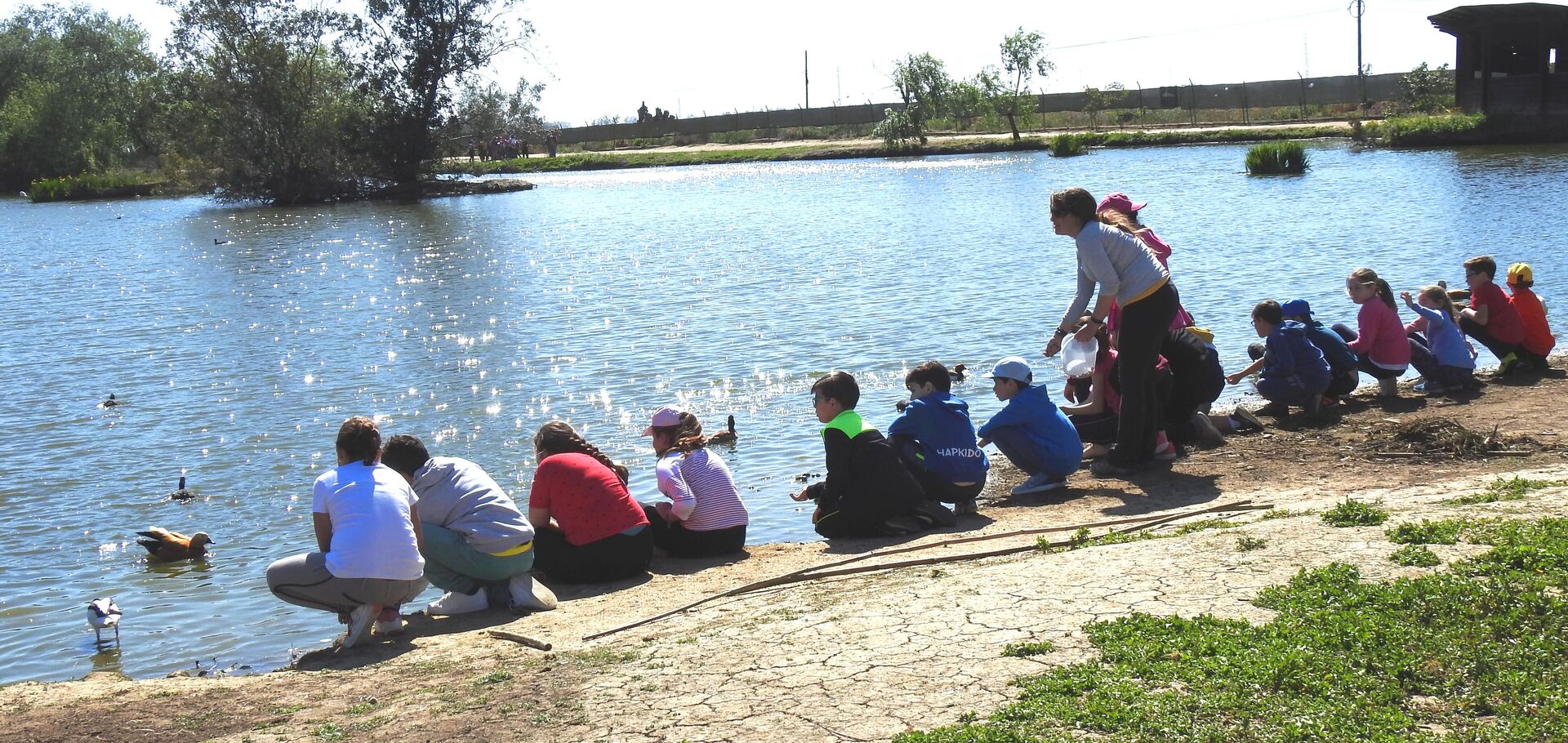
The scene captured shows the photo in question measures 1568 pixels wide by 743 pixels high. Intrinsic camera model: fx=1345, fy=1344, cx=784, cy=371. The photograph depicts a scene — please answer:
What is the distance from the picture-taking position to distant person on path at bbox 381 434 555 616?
724cm

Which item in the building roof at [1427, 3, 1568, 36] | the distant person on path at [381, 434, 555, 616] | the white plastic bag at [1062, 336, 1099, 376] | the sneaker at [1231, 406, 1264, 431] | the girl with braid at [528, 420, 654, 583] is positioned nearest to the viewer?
the distant person on path at [381, 434, 555, 616]

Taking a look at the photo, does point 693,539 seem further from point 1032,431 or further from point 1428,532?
point 1428,532

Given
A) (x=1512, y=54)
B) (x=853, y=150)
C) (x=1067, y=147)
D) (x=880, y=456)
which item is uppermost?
(x=1512, y=54)

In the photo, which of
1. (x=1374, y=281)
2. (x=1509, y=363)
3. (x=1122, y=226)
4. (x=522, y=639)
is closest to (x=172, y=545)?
(x=522, y=639)

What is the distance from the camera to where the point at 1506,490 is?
699 cm

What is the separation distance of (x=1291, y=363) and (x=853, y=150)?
2412 inches

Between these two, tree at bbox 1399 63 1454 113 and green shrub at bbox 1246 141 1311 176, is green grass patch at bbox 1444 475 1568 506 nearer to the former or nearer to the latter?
green shrub at bbox 1246 141 1311 176

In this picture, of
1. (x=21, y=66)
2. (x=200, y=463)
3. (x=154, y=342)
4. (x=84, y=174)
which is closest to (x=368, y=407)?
(x=200, y=463)

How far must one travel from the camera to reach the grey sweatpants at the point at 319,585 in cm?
670

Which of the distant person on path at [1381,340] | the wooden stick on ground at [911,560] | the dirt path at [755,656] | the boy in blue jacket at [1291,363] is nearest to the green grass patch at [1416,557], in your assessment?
the dirt path at [755,656]

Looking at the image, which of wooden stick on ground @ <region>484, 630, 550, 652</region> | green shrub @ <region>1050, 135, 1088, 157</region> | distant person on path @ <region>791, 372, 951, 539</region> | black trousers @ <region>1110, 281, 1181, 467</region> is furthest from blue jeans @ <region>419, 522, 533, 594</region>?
green shrub @ <region>1050, 135, 1088, 157</region>

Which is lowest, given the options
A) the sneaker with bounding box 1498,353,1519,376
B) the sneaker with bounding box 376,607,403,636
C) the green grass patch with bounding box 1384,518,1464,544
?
the sneaker with bounding box 376,607,403,636

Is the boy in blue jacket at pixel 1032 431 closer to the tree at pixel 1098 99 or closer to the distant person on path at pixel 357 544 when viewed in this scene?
the distant person on path at pixel 357 544

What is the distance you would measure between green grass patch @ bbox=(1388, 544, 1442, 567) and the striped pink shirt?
3.82 m
